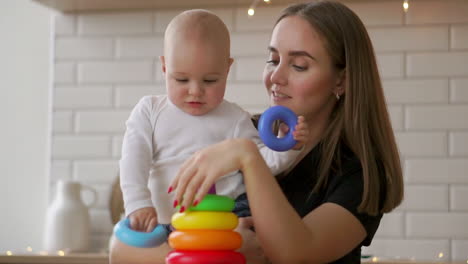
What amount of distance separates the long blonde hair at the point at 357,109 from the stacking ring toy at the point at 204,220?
53cm

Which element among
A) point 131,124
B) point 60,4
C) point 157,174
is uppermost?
point 60,4

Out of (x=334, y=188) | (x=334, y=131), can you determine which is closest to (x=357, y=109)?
(x=334, y=131)

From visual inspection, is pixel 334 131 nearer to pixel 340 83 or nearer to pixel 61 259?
pixel 340 83

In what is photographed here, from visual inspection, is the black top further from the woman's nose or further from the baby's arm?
the baby's arm

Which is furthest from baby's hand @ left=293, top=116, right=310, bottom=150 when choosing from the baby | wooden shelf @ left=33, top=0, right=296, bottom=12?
wooden shelf @ left=33, top=0, right=296, bottom=12

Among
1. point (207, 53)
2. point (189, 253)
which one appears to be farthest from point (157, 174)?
point (189, 253)

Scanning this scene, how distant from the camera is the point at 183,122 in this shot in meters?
1.69

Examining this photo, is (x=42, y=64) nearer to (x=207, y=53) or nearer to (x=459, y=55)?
(x=459, y=55)

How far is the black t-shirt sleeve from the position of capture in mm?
1669

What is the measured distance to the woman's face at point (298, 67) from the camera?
5.80ft

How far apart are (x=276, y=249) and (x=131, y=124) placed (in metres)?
0.42

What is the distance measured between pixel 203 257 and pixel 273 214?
0.26 meters

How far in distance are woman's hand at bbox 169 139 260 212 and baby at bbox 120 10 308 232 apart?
20 centimetres

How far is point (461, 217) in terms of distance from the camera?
304 cm
